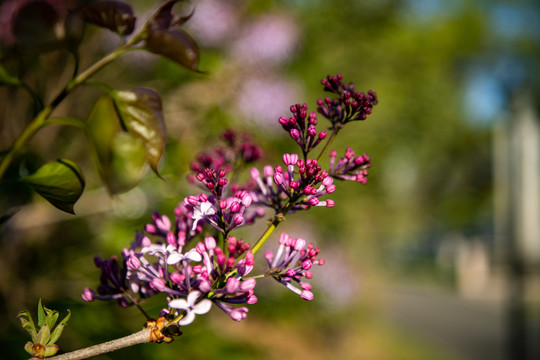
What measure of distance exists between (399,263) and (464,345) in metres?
25.3

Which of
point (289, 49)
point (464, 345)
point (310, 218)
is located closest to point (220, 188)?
point (289, 49)

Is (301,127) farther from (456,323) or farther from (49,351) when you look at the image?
(456,323)

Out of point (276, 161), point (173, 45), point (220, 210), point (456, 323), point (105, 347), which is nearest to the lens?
point (105, 347)

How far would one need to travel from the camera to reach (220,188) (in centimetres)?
66

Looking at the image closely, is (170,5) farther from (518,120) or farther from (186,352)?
(518,120)

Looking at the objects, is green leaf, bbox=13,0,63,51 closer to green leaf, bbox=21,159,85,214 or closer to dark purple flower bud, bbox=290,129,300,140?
green leaf, bbox=21,159,85,214

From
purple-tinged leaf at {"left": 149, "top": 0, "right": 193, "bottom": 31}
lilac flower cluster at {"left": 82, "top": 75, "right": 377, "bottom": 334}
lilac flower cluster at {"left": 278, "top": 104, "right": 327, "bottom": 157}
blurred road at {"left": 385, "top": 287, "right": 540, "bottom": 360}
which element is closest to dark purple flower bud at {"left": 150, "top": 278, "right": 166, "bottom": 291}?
lilac flower cluster at {"left": 82, "top": 75, "right": 377, "bottom": 334}

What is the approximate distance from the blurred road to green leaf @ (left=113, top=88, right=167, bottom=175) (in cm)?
951

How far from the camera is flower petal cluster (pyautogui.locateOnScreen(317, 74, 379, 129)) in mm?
710

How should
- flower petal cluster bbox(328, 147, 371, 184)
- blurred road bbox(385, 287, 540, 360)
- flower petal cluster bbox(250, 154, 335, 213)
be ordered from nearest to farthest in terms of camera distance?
flower petal cluster bbox(250, 154, 335, 213), flower petal cluster bbox(328, 147, 371, 184), blurred road bbox(385, 287, 540, 360)

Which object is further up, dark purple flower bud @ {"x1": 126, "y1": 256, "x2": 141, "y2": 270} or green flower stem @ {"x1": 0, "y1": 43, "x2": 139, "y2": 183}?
green flower stem @ {"x1": 0, "y1": 43, "x2": 139, "y2": 183}

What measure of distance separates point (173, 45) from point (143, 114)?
120mm

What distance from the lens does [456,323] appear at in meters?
13.9

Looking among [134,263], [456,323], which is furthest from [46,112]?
[456,323]
